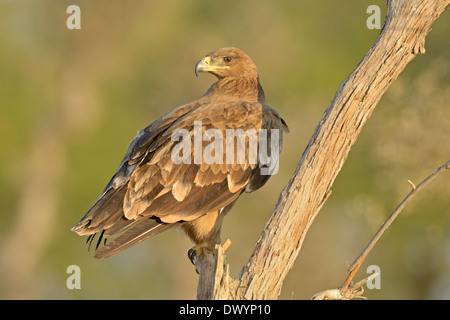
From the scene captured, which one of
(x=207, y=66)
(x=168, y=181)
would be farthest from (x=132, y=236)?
(x=207, y=66)

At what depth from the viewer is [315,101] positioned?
16.9 meters

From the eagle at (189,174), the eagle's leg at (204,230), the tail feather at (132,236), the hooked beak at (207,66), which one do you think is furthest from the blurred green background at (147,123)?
the tail feather at (132,236)

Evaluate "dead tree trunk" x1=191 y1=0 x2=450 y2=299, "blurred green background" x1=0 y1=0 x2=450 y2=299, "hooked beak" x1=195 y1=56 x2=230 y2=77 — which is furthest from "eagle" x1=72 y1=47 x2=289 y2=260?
"blurred green background" x1=0 y1=0 x2=450 y2=299

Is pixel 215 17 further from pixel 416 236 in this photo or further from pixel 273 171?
pixel 273 171

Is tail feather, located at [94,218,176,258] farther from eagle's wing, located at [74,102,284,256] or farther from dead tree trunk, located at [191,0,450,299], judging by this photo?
dead tree trunk, located at [191,0,450,299]

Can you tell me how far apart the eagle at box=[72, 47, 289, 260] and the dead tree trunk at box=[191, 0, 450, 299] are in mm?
674

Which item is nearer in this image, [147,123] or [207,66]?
[207,66]

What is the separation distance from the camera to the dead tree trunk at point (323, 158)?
13.2 ft

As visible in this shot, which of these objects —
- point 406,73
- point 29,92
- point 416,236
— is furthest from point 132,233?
point 29,92

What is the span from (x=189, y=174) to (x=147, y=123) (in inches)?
504

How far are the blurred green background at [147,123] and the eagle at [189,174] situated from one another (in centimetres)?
838

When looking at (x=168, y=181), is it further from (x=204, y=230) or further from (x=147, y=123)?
(x=147, y=123)

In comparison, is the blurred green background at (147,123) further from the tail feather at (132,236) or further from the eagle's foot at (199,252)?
the tail feather at (132,236)

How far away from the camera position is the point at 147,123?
17.9m
